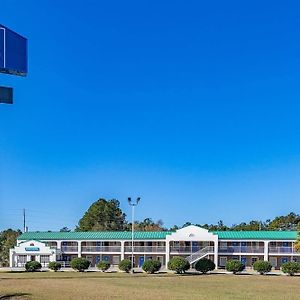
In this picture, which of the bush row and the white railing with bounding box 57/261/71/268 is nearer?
the bush row

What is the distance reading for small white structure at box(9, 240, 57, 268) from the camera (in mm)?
78875

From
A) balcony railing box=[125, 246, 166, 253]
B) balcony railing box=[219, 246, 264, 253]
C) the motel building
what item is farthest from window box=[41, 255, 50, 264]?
balcony railing box=[219, 246, 264, 253]

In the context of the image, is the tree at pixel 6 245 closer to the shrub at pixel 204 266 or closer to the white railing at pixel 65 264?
the white railing at pixel 65 264

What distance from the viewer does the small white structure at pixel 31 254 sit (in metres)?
78.9

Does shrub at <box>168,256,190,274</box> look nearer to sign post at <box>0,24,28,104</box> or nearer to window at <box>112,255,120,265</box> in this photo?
window at <box>112,255,120,265</box>

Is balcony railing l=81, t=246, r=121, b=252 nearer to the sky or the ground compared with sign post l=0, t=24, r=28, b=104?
nearer to the ground

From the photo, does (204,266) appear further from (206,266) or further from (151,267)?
(151,267)

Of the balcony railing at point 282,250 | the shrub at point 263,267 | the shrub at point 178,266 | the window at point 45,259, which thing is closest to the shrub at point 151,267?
the shrub at point 178,266

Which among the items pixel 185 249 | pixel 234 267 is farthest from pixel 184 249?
pixel 234 267

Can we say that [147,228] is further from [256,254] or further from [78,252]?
[256,254]

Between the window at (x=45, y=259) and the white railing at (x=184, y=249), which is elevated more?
the white railing at (x=184, y=249)

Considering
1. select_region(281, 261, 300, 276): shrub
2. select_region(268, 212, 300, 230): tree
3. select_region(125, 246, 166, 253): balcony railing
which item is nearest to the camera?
select_region(281, 261, 300, 276): shrub

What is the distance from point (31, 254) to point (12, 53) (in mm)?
65765

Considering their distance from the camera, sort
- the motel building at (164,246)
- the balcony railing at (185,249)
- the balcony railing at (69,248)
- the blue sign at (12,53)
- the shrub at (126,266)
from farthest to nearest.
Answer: the balcony railing at (69,248) < the balcony railing at (185,249) < the motel building at (164,246) < the shrub at (126,266) < the blue sign at (12,53)
